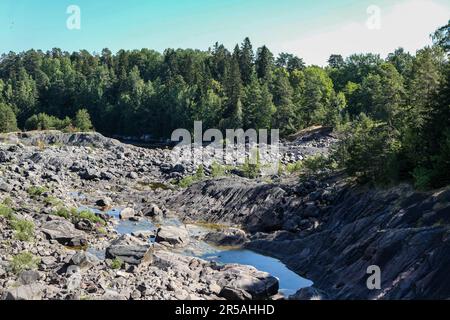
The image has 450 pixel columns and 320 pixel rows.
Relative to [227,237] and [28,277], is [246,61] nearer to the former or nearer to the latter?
[227,237]

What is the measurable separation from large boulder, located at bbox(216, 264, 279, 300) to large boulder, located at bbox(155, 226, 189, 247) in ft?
30.2

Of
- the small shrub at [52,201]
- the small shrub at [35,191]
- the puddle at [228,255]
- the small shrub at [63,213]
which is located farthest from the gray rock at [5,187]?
the puddle at [228,255]

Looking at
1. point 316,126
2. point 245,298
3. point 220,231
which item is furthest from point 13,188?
point 316,126

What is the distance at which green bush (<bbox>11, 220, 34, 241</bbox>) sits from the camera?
3219 cm

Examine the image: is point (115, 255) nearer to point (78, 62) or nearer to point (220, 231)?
point (220, 231)

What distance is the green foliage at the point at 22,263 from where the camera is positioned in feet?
85.4

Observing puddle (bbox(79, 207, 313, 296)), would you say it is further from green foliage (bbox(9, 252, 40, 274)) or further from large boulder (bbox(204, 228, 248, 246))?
green foliage (bbox(9, 252, 40, 274))

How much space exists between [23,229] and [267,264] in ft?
51.3

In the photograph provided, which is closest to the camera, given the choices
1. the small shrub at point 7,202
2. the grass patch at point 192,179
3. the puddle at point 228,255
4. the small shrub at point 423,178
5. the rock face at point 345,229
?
the rock face at point 345,229

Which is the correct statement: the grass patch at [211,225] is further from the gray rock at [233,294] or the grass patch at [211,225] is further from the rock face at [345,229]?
the gray rock at [233,294]

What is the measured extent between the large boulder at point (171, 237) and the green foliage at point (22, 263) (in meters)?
11.6

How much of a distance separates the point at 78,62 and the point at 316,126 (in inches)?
3881

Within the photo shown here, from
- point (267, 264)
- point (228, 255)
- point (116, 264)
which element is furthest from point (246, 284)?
point (228, 255)

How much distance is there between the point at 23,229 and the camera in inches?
1319
